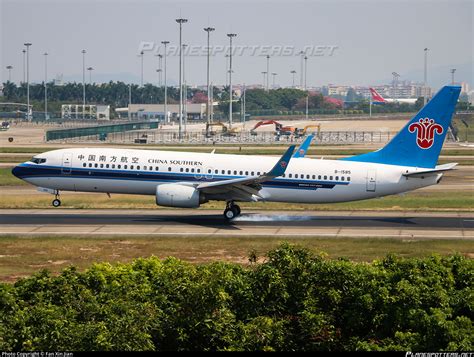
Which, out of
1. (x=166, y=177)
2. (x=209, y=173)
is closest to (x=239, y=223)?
(x=209, y=173)

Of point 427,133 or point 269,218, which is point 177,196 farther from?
point 427,133

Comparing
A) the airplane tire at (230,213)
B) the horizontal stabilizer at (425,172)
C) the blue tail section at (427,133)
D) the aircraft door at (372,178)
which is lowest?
the airplane tire at (230,213)

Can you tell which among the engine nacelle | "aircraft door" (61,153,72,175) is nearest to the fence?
"aircraft door" (61,153,72,175)

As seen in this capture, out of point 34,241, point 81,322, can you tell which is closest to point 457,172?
point 34,241

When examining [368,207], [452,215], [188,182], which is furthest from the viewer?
[368,207]

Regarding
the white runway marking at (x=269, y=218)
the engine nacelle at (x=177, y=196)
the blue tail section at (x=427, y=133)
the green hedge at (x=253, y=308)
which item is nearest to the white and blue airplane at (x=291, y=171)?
the blue tail section at (x=427, y=133)

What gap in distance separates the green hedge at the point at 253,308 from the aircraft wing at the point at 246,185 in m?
19.6

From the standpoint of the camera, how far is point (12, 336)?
66.3ft

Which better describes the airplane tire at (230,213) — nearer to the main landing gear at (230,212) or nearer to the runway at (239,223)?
the main landing gear at (230,212)

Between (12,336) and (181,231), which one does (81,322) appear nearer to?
(12,336)

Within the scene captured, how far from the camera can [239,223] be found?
48438 mm

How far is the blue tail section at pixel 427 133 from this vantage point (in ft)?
160

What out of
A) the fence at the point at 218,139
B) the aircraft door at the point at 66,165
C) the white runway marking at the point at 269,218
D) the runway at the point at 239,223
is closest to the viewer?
the runway at the point at 239,223

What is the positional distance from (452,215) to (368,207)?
21.2ft
